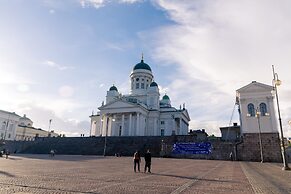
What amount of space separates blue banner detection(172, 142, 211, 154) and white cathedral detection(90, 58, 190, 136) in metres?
19.4

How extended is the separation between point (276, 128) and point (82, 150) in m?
39.7

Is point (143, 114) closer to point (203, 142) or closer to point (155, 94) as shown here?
point (155, 94)

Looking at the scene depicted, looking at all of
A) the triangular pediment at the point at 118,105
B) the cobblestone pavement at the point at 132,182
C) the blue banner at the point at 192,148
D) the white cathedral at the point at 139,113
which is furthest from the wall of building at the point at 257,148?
the triangular pediment at the point at 118,105

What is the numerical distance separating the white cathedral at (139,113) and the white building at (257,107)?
22970 mm

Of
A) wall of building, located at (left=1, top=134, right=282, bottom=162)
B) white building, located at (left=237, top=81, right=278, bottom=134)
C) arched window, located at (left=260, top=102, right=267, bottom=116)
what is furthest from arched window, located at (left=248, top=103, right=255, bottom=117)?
wall of building, located at (left=1, top=134, right=282, bottom=162)

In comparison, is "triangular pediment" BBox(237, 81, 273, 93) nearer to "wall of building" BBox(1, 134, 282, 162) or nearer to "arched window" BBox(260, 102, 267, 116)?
"arched window" BBox(260, 102, 267, 116)

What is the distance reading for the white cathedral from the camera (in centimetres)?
6625

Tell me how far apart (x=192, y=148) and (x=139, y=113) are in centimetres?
2426

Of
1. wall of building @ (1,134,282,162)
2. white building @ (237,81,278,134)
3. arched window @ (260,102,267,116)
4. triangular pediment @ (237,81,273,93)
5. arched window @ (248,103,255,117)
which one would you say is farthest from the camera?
arched window @ (248,103,255,117)

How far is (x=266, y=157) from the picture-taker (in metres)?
41.0

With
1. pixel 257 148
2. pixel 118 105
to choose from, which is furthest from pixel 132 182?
pixel 118 105

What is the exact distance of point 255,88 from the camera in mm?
46688

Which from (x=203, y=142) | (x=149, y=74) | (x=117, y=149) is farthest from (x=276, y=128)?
(x=149, y=74)

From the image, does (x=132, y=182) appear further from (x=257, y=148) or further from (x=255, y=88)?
(x=255, y=88)
